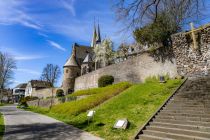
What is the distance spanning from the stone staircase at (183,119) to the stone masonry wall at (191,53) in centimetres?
473

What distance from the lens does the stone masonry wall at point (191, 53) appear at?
1843 centimetres

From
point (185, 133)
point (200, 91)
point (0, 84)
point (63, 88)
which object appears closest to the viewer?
point (185, 133)

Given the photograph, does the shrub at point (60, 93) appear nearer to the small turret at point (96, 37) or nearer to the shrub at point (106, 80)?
the shrub at point (106, 80)

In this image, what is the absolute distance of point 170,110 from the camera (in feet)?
39.5

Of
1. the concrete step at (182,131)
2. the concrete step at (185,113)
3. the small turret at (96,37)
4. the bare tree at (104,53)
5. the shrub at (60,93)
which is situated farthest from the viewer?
the small turret at (96,37)

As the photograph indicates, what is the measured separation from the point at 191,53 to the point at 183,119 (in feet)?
34.9

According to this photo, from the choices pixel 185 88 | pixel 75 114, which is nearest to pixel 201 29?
pixel 185 88

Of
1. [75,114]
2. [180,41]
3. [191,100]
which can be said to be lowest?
[75,114]

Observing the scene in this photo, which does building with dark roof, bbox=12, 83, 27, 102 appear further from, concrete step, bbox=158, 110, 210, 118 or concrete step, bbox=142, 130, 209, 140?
concrete step, bbox=142, 130, 209, 140

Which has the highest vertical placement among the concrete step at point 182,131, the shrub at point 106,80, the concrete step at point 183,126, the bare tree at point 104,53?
the bare tree at point 104,53

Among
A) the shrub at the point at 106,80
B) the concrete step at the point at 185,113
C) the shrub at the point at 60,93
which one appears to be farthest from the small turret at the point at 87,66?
the concrete step at the point at 185,113

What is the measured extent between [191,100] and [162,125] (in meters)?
3.23

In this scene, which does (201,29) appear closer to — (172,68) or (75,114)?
(172,68)

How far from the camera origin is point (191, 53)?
19547 mm
